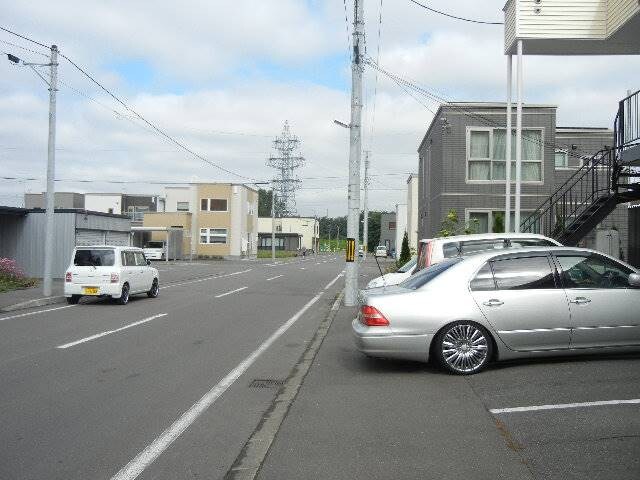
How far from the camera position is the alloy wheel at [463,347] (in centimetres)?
805

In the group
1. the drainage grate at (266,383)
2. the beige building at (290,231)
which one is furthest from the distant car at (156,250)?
the drainage grate at (266,383)

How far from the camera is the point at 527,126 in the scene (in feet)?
80.9

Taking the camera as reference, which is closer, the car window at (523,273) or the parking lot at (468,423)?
the parking lot at (468,423)

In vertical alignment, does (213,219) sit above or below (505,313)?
above

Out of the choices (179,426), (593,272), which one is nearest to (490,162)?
(593,272)

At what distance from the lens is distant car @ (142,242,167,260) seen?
6044cm

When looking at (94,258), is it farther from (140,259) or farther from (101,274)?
(140,259)

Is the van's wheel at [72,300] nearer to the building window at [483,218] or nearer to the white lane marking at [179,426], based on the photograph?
the white lane marking at [179,426]

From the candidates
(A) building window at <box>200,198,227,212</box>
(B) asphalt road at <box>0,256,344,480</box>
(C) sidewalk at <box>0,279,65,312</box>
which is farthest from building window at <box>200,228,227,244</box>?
(B) asphalt road at <box>0,256,344,480</box>

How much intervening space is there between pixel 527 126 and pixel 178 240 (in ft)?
146

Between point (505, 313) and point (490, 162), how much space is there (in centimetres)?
1815

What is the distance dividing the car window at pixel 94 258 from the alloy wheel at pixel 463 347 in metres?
13.2

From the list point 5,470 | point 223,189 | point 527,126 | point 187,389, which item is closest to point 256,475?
point 5,470

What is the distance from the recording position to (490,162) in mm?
25328
